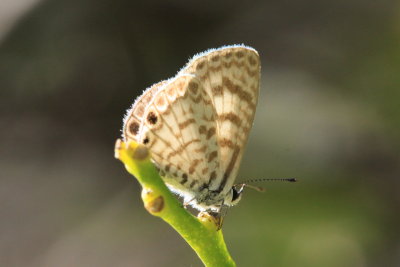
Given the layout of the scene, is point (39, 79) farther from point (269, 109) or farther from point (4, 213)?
point (269, 109)

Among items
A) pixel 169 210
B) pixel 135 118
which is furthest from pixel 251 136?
pixel 169 210

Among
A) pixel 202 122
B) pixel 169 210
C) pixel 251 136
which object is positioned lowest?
pixel 251 136

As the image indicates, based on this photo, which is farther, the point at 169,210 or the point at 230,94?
the point at 230,94

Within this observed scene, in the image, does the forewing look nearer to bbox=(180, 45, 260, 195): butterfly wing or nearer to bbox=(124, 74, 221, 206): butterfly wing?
bbox=(124, 74, 221, 206): butterfly wing

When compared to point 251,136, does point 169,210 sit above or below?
above

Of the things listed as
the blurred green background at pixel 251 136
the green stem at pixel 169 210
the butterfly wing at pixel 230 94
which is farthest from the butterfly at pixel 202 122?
the blurred green background at pixel 251 136

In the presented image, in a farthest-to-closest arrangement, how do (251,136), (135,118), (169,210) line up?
(251,136) < (135,118) < (169,210)

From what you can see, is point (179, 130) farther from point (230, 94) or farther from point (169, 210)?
point (169, 210)
